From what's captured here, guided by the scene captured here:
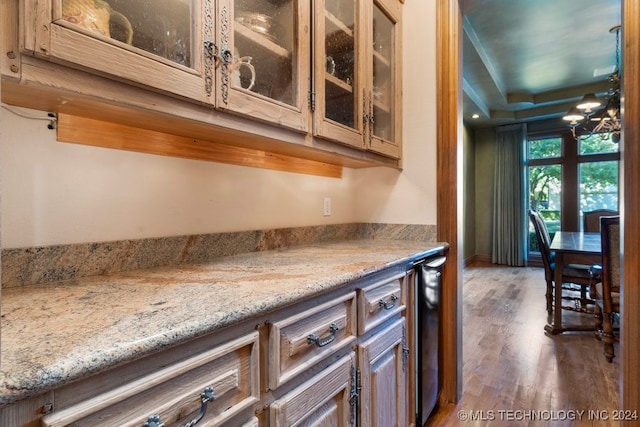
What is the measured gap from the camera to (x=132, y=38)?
816 mm

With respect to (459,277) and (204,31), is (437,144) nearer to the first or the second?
(459,277)

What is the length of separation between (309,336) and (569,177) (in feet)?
21.2

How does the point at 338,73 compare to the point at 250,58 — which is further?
the point at 338,73

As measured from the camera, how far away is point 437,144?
5.93 feet

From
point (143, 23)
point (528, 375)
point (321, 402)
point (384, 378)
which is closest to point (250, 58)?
point (143, 23)

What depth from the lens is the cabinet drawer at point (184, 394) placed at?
1.60 feet

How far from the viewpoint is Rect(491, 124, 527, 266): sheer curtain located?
5.75m

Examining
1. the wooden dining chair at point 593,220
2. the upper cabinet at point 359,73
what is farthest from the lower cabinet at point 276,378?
the wooden dining chair at point 593,220

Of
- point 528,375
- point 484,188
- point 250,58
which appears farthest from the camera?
point 484,188

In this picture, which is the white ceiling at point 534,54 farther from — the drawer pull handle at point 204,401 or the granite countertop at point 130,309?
the drawer pull handle at point 204,401

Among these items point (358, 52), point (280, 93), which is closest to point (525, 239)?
point (358, 52)

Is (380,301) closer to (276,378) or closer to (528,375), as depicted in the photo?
(276,378)

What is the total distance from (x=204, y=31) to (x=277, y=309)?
2.56 feet

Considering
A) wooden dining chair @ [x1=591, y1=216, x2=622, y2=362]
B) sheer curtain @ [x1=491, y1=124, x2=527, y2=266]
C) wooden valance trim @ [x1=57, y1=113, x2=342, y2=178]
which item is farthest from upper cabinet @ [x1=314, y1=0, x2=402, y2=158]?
sheer curtain @ [x1=491, y1=124, x2=527, y2=266]
